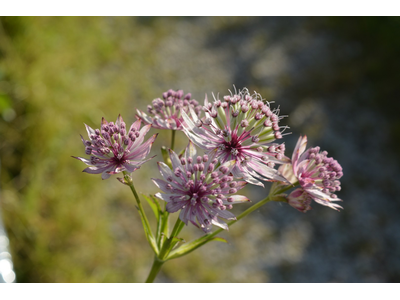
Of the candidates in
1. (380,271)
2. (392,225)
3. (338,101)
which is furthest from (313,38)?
(380,271)

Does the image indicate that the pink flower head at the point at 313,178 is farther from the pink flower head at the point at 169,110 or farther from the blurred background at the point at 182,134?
the blurred background at the point at 182,134

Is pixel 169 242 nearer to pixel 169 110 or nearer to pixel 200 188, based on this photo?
pixel 200 188

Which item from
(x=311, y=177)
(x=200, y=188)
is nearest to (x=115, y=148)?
(x=200, y=188)

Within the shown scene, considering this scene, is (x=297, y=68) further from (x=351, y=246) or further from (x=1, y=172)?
(x=1, y=172)

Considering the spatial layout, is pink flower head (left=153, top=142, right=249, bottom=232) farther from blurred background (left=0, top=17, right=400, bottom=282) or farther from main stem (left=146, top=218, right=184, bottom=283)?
blurred background (left=0, top=17, right=400, bottom=282)

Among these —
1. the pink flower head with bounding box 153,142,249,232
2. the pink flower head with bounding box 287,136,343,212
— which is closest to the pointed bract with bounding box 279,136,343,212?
the pink flower head with bounding box 287,136,343,212
